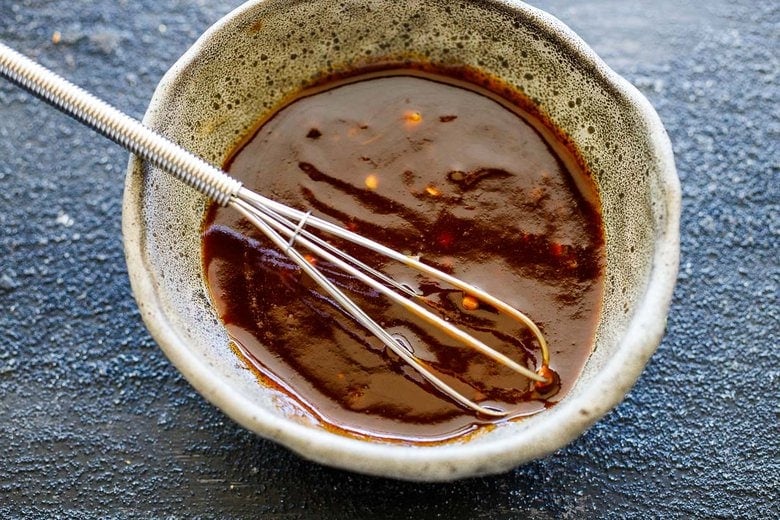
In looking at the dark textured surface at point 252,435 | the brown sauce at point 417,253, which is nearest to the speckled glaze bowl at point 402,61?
the brown sauce at point 417,253

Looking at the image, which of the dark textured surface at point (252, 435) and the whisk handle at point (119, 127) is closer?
the whisk handle at point (119, 127)

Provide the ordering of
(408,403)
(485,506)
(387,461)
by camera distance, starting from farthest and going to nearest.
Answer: (485,506)
(408,403)
(387,461)

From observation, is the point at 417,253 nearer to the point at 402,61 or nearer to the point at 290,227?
the point at 290,227

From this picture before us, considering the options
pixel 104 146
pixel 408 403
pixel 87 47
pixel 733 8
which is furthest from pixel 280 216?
pixel 733 8

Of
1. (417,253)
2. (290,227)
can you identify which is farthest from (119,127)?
(417,253)

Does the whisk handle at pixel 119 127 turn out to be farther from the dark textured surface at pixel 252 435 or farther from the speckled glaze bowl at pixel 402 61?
the dark textured surface at pixel 252 435

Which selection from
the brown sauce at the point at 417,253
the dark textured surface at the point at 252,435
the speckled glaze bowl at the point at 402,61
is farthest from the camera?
the dark textured surface at the point at 252,435

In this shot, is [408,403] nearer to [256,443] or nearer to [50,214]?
[256,443]
